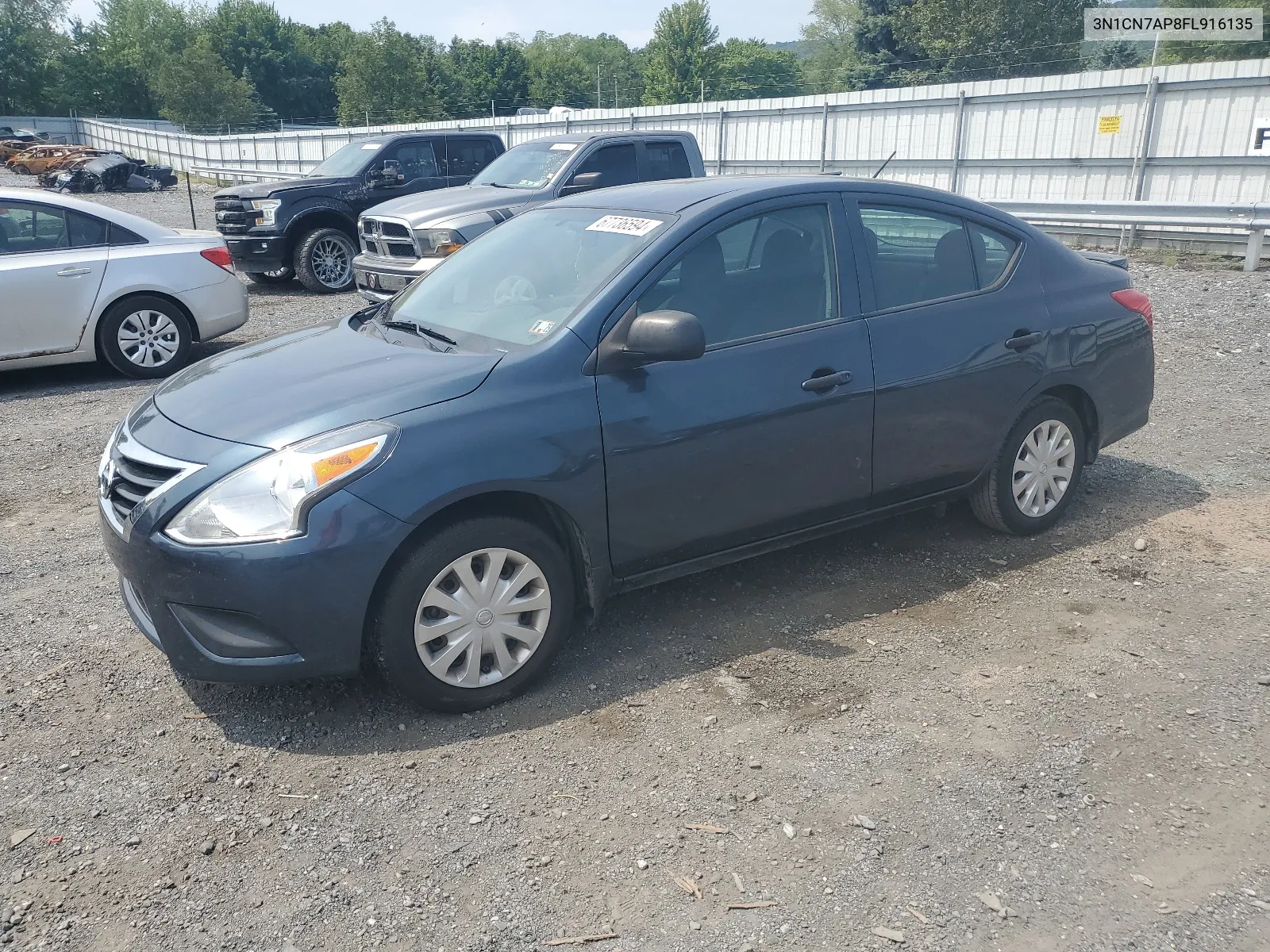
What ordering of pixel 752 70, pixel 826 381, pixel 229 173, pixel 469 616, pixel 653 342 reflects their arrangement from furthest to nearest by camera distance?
1. pixel 752 70
2. pixel 229 173
3. pixel 826 381
4. pixel 653 342
5. pixel 469 616

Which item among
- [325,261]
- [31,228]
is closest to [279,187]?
[325,261]

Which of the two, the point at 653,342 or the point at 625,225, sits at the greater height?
the point at 625,225

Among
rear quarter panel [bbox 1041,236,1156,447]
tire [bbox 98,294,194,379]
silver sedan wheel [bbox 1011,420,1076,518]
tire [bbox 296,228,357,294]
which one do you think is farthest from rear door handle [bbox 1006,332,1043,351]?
tire [bbox 296,228,357,294]

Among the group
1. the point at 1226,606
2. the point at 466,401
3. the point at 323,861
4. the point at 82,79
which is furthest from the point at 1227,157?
the point at 82,79

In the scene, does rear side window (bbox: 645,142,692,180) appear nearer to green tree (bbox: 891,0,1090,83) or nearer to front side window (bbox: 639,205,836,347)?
front side window (bbox: 639,205,836,347)

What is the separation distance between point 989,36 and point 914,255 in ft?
183

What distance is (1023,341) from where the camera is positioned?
4758 millimetres

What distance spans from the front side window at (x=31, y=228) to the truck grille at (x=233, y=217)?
511 centimetres

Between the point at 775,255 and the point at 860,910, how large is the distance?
255 cm

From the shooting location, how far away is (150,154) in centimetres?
5069

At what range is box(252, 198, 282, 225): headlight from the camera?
13.3m

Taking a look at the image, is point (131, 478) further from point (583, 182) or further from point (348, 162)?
point (348, 162)

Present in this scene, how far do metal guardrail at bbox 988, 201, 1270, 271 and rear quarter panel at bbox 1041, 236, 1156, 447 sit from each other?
26.2 feet

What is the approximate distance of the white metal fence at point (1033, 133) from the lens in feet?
49.2
